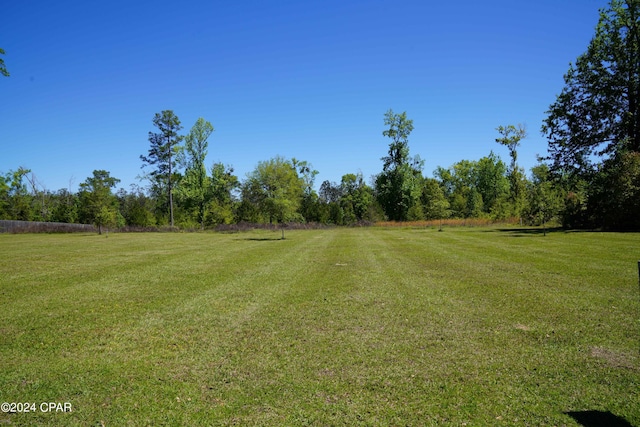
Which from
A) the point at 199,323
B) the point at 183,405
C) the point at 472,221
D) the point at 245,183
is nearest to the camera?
the point at 183,405

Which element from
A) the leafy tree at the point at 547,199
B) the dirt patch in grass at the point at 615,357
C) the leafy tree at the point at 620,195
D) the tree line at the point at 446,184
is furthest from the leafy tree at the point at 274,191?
the dirt patch in grass at the point at 615,357

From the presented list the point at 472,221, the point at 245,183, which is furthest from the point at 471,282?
the point at 245,183

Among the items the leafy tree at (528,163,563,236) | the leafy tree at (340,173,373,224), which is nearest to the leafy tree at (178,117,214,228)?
the leafy tree at (340,173,373,224)

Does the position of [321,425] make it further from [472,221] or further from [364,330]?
[472,221]

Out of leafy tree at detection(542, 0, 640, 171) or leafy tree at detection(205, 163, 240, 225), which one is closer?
leafy tree at detection(542, 0, 640, 171)

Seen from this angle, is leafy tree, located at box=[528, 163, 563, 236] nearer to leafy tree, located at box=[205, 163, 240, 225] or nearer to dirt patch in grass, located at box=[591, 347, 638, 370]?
dirt patch in grass, located at box=[591, 347, 638, 370]

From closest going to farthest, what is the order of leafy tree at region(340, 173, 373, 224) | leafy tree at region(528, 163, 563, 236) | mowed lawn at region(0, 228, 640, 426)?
mowed lawn at region(0, 228, 640, 426) → leafy tree at region(528, 163, 563, 236) → leafy tree at region(340, 173, 373, 224)

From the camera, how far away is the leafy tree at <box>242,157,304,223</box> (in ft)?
111

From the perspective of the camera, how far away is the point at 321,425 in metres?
3.52

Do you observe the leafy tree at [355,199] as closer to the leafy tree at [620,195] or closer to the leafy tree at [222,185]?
the leafy tree at [222,185]

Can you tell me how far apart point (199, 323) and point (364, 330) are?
3.03m

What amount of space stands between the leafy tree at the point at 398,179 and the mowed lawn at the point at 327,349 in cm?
4796

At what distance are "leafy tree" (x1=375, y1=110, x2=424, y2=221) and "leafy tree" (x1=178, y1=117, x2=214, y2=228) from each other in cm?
2822

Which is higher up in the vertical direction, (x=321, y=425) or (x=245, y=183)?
(x=245, y=183)
